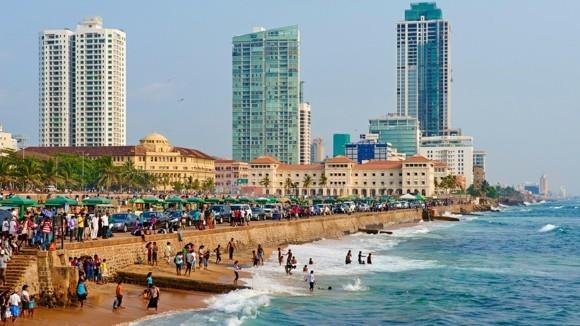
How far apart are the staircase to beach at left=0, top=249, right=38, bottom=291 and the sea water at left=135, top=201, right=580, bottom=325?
14.5 feet

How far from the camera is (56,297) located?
2623 centimetres

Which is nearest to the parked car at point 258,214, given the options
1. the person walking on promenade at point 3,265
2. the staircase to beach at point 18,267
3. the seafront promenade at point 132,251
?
the seafront promenade at point 132,251

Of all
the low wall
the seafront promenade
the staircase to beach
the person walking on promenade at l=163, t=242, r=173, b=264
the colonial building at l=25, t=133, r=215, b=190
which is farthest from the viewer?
the colonial building at l=25, t=133, r=215, b=190

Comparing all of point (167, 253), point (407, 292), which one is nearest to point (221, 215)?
point (167, 253)

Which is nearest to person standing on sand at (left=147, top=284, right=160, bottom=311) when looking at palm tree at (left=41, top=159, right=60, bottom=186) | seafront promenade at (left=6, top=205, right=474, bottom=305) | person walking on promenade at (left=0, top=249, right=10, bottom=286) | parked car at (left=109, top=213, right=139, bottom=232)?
seafront promenade at (left=6, top=205, right=474, bottom=305)

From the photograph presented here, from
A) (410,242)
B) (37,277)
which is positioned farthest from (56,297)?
(410,242)

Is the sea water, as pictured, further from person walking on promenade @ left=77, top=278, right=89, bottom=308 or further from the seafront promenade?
person walking on promenade @ left=77, top=278, right=89, bottom=308

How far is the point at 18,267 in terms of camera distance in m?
26.1

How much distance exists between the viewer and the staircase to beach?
25.3 m

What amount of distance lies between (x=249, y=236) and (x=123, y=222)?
11.3 metres

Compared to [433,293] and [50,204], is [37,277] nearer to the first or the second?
[50,204]

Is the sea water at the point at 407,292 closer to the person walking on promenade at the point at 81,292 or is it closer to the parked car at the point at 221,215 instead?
the person walking on promenade at the point at 81,292

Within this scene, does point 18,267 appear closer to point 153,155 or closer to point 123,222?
point 123,222

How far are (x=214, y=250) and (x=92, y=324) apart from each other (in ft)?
63.6
